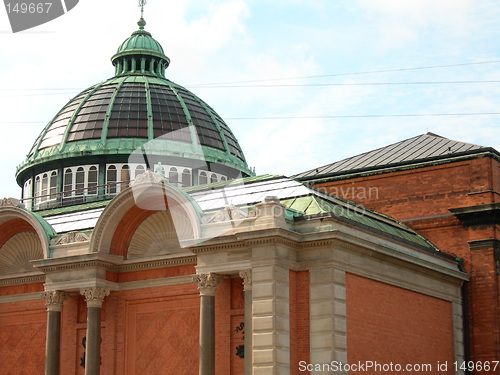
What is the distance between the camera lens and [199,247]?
109ft

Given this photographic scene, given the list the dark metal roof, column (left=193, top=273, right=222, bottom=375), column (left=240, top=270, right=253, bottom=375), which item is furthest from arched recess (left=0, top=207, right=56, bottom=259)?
the dark metal roof

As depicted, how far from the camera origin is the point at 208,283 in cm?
3300

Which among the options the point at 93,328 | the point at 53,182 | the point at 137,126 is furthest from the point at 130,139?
the point at 93,328

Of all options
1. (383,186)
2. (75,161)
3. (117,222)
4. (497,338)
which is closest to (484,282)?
(497,338)

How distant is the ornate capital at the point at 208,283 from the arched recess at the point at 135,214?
Result: 163 cm

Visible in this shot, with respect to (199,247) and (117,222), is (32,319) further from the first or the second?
(199,247)

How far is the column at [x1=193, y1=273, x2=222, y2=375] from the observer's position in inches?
1278

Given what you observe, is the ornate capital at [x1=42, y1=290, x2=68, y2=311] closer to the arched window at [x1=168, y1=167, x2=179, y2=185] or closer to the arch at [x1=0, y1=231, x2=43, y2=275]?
the arch at [x1=0, y1=231, x2=43, y2=275]

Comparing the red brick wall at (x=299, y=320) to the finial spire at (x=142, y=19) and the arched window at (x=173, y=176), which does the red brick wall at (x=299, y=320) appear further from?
the finial spire at (x=142, y=19)

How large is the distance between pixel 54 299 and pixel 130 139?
48.5 feet

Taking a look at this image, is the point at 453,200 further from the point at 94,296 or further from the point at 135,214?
the point at 94,296

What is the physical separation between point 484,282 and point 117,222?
1500 centimetres

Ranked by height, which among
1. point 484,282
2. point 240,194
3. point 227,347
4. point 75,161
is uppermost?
point 75,161

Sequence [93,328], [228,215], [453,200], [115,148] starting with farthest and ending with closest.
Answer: [115,148]
[453,200]
[93,328]
[228,215]
